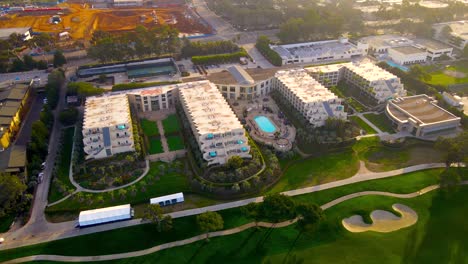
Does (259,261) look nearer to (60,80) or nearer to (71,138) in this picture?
(71,138)

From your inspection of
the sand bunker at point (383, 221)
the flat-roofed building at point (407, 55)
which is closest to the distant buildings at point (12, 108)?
the sand bunker at point (383, 221)

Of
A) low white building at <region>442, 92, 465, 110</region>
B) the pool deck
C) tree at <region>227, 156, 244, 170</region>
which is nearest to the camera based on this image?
tree at <region>227, 156, 244, 170</region>

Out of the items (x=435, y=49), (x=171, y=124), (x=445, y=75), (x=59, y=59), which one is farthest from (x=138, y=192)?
(x=435, y=49)

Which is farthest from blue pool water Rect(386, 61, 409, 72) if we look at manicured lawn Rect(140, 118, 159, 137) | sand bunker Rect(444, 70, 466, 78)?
manicured lawn Rect(140, 118, 159, 137)

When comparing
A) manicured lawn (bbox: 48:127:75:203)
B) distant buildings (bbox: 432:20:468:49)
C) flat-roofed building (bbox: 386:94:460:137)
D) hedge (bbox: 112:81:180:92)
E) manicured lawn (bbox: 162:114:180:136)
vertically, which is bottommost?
manicured lawn (bbox: 48:127:75:203)

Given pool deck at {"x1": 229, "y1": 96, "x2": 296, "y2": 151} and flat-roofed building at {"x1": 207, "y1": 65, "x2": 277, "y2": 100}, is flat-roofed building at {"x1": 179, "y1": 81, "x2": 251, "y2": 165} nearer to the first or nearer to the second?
pool deck at {"x1": 229, "y1": 96, "x2": 296, "y2": 151}

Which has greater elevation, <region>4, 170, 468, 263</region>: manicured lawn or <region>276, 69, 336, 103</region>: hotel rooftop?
<region>276, 69, 336, 103</region>: hotel rooftop

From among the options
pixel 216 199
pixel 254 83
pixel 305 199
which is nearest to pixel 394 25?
pixel 254 83

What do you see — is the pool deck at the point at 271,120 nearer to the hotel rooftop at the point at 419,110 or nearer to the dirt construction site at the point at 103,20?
the hotel rooftop at the point at 419,110
